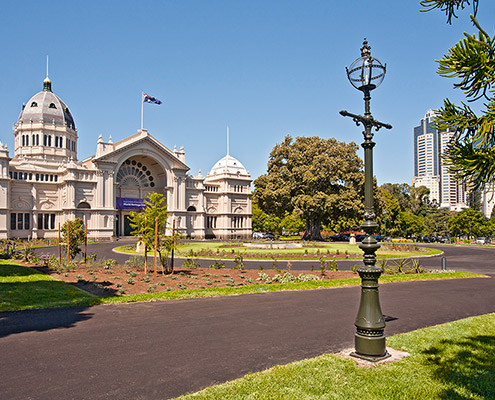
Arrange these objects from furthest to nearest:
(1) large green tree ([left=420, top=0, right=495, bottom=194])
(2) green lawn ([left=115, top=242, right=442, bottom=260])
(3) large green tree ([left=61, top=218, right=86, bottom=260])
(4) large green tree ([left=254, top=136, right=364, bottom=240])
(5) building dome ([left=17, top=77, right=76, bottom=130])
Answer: (5) building dome ([left=17, top=77, right=76, bottom=130])
(4) large green tree ([left=254, top=136, right=364, bottom=240])
(2) green lawn ([left=115, top=242, right=442, bottom=260])
(3) large green tree ([left=61, top=218, right=86, bottom=260])
(1) large green tree ([left=420, top=0, right=495, bottom=194])

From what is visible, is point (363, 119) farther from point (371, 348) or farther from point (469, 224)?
point (469, 224)

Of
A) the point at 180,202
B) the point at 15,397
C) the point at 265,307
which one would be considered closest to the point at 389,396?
the point at 15,397

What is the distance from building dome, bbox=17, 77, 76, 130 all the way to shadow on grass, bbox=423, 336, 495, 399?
2935 inches

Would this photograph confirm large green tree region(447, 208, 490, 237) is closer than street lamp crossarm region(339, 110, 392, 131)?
No

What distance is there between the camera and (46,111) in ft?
233

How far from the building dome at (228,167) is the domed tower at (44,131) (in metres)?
26.1

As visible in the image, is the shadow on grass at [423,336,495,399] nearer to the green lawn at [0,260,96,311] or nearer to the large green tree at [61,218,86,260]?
the green lawn at [0,260,96,311]

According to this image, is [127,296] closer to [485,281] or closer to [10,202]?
[485,281]

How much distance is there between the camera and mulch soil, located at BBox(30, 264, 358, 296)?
49.7 ft

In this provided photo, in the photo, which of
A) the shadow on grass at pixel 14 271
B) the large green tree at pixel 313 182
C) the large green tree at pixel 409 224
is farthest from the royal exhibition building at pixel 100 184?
the shadow on grass at pixel 14 271

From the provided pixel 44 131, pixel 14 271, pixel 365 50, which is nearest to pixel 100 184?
pixel 44 131

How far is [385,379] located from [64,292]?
11225mm

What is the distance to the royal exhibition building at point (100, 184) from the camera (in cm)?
5903

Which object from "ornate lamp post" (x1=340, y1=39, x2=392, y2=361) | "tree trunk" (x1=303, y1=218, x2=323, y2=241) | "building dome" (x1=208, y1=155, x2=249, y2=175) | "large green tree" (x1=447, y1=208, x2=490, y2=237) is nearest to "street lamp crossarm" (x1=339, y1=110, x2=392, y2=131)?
"ornate lamp post" (x1=340, y1=39, x2=392, y2=361)
